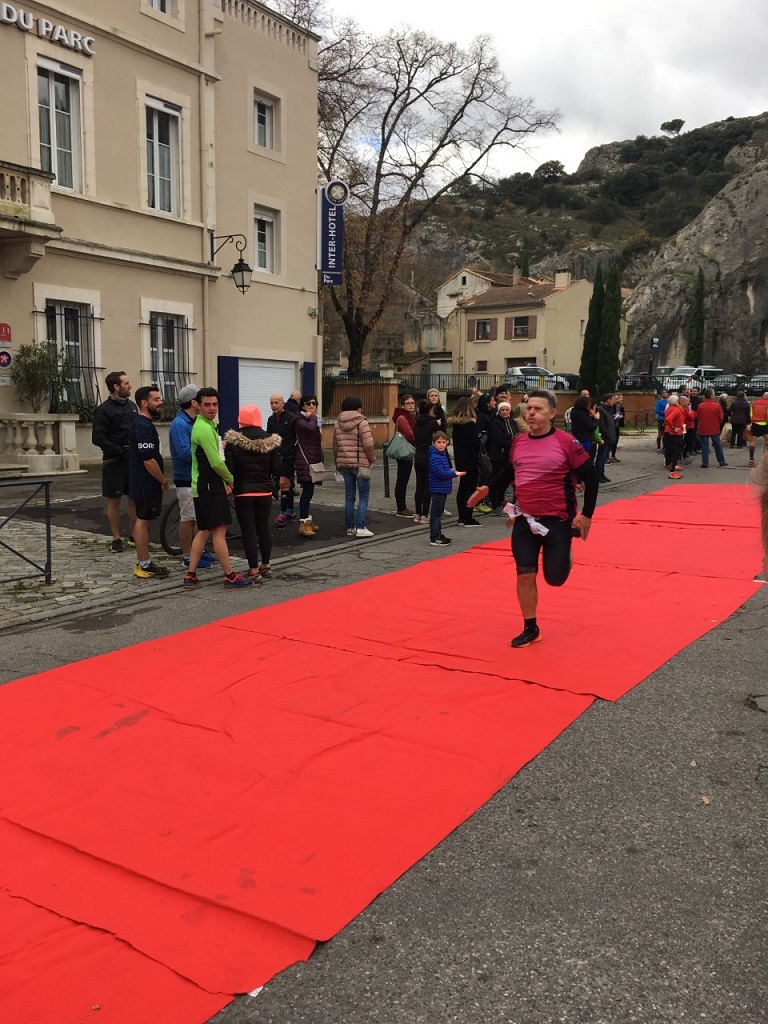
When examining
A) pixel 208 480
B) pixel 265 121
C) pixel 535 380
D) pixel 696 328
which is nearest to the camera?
pixel 208 480

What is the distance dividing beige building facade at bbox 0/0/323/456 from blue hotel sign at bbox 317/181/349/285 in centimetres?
48

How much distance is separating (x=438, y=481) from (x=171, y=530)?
3246mm

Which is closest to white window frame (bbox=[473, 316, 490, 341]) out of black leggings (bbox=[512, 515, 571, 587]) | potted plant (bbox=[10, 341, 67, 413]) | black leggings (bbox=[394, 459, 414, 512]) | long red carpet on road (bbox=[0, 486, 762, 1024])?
potted plant (bbox=[10, 341, 67, 413])

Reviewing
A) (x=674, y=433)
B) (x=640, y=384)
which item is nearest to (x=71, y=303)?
(x=674, y=433)

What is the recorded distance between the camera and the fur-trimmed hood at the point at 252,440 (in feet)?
25.8

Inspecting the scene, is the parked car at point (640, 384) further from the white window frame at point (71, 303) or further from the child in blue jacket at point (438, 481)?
the child in blue jacket at point (438, 481)

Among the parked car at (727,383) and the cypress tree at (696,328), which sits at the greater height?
the cypress tree at (696,328)

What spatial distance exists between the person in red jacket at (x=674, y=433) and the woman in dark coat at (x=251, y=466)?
11.7 meters

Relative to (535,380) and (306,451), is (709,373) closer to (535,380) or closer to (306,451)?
(535,380)

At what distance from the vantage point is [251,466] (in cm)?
799

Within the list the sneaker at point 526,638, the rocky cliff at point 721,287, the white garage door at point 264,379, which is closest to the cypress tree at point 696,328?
the rocky cliff at point 721,287

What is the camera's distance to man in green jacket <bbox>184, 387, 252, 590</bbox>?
24.9 feet

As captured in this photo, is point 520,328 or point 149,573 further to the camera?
point 520,328

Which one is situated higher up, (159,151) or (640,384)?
(159,151)
